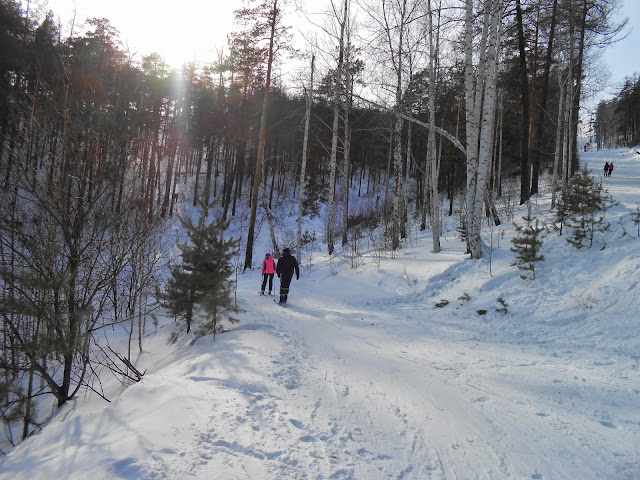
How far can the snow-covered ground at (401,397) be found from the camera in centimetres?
263

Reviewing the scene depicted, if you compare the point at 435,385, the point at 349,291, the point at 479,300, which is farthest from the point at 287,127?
the point at 435,385

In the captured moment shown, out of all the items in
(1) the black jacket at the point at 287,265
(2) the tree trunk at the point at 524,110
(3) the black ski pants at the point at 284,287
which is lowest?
(3) the black ski pants at the point at 284,287

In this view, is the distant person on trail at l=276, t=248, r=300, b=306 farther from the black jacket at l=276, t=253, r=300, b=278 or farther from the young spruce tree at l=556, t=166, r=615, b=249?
the young spruce tree at l=556, t=166, r=615, b=249

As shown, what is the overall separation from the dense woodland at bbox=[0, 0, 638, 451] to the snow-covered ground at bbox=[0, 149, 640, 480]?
1.38m

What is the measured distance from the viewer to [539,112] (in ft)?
63.3

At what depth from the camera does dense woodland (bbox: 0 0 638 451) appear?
430 centimetres

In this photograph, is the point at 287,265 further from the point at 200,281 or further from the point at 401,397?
the point at 401,397

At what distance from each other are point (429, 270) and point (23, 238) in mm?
9217

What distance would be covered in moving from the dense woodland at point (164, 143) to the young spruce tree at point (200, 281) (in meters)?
0.50

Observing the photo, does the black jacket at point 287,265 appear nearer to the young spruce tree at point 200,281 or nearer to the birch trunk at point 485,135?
the young spruce tree at point 200,281

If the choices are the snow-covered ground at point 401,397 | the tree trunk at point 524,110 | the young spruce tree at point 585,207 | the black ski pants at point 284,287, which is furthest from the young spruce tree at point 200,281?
the tree trunk at point 524,110

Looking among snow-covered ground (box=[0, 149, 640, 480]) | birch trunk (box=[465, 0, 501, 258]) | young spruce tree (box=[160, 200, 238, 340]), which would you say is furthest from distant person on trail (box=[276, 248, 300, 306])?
birch trunk (box=[465, 0, 501, 258])

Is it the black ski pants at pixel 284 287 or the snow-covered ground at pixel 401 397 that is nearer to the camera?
the snow-covered ground at pixel 401 397

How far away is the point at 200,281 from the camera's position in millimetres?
6445
